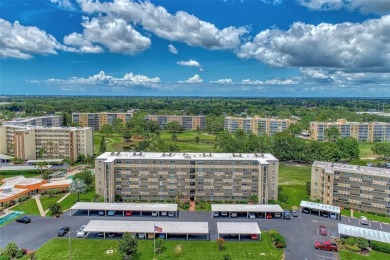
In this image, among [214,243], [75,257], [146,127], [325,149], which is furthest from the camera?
[146,127]

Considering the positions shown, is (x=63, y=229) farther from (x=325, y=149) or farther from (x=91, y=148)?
(x=325, y=149)

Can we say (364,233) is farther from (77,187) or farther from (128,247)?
(77,187)

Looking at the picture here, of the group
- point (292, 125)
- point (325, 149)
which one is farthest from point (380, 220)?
point (292, 125)

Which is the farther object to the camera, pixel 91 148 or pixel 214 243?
pixel 91 148

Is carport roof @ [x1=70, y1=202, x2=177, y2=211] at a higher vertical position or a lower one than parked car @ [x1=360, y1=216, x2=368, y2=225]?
higher

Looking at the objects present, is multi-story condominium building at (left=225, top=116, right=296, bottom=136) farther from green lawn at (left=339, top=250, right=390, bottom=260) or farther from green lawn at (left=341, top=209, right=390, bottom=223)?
green lawn at (left=339, top=250, right=390, bottom=260)

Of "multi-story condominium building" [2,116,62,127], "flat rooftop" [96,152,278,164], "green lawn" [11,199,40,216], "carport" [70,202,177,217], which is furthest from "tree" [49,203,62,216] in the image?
"multi-story condominium building" [2,116,62,127]
